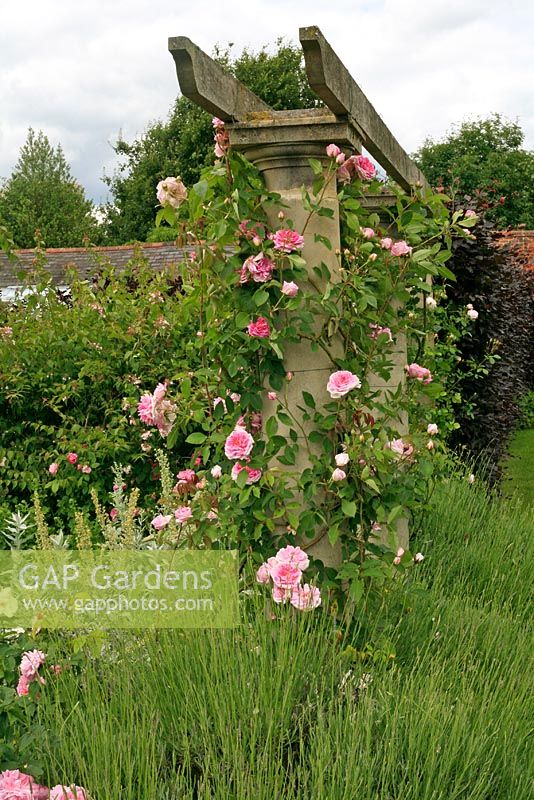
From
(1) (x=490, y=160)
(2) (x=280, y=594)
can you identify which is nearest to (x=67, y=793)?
(2) (x=280, y=594)

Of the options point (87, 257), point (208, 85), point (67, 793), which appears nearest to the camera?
point (67, 793)

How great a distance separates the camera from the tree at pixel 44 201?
118 ft

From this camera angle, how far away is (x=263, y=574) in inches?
104

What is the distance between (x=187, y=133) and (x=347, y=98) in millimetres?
27141

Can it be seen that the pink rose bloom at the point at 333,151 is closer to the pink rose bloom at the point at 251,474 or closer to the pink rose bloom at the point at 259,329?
the pink rose bloom at the point at 259,329

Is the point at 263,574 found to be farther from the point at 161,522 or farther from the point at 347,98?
the point at 347,98

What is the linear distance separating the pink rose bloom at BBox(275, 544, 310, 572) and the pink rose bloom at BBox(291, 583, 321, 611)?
67mm

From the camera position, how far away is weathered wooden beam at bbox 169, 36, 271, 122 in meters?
2.26

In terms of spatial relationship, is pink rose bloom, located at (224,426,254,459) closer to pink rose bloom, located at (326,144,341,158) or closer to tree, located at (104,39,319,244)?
pink rose bloom, located at (326,144,341,158)

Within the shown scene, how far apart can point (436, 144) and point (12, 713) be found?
37.4 meters

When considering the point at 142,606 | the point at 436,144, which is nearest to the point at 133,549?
the point at 142,606

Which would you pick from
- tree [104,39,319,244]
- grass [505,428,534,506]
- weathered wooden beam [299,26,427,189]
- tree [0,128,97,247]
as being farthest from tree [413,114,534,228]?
weathered wooden beam [299,26,427,189]

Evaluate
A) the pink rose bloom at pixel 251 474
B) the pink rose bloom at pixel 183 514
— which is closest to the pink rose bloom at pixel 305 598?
the pink rose bloom at pixel 251 474

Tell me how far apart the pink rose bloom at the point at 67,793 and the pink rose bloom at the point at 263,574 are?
39.4 inches
